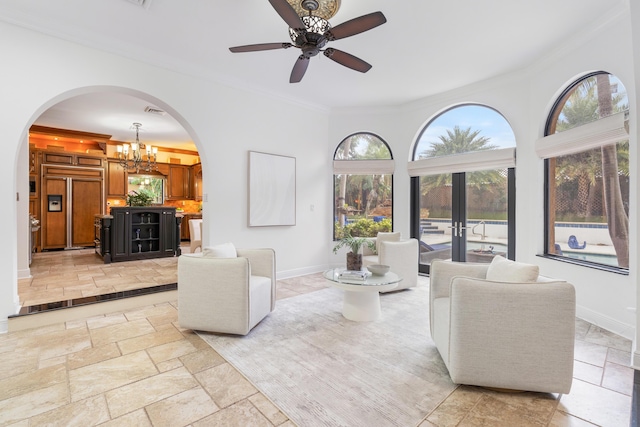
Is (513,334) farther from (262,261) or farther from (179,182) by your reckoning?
(179,182)

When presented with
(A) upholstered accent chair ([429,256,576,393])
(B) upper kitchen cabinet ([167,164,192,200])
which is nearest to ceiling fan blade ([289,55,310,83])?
(A) upholstered accent chair ([429,256,576,393])

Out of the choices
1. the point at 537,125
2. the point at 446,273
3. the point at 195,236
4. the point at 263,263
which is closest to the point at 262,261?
the point at 263,263

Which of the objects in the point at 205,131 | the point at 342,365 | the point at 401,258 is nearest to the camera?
the point at 342,365

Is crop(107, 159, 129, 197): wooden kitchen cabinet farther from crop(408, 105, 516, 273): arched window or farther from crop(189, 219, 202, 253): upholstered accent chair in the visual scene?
crop(408, 105, 516, 273): arched window

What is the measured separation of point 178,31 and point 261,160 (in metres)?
1.99

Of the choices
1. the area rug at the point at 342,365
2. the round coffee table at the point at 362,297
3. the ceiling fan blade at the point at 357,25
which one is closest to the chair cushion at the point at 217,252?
the area rug at the point at 342,365

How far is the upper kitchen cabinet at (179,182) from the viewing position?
916cm

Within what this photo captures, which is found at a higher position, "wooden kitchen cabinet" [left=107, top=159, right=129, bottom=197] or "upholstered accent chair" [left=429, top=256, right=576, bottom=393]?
"wooden kitchen cabinet" [left=107, top=159, right=129, bottom=197]

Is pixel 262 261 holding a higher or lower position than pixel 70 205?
lower

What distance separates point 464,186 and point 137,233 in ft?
20.7

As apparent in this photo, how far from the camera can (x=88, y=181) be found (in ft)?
24.7

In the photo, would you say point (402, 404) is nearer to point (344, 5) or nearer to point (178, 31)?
point (344, 5)

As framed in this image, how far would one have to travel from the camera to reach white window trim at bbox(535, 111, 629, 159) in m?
2.96

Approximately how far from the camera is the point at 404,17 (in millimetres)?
3006
